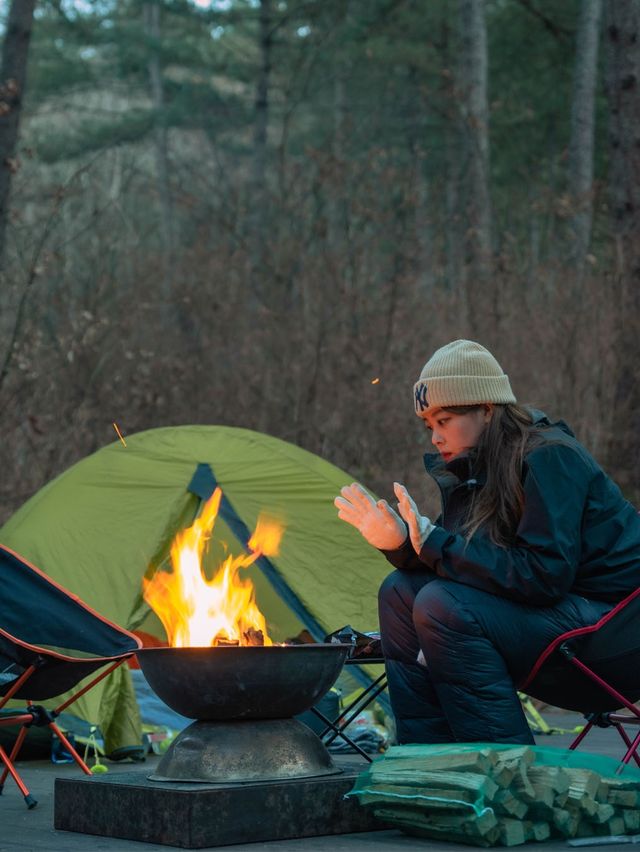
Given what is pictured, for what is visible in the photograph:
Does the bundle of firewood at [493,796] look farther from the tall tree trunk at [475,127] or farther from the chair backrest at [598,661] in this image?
the tall tree trunk at [475,127]

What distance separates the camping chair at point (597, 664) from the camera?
3.53m

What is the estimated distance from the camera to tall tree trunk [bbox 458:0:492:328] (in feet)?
46.3

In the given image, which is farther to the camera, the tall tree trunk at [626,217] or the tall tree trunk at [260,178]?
the tall tree trunk at [260,178]

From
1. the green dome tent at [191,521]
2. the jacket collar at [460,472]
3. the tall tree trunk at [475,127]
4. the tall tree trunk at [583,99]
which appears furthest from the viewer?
the tall tree trunk at [583,99]

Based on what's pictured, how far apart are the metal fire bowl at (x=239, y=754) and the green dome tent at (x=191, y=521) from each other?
2334 mm

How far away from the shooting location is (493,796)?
3244 millimetres

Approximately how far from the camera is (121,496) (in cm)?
627

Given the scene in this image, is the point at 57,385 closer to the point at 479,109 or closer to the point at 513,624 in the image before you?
the point at 479,109

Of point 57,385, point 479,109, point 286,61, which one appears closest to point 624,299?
point 57,385

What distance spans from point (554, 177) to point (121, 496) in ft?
63.0

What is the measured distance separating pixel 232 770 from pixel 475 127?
36.2 feet

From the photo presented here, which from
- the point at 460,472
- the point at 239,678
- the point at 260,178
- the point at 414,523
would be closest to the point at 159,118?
the point at 260,178

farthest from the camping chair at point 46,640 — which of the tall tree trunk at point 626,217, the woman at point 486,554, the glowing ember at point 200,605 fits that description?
the tall tree trunk at point 626,217

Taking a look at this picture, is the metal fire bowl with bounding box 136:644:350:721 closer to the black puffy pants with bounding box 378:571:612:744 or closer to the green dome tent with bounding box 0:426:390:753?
the black puffy pants with bounding box 378:571:612:744
